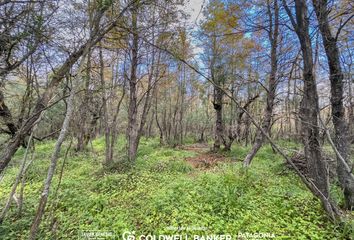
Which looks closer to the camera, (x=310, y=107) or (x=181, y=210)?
(x=310, y=107)

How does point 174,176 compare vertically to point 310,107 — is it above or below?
below

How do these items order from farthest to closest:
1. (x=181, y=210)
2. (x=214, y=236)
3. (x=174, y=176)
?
(x=174, y=176) → (x=181, y=210) → (x=214, y=236)

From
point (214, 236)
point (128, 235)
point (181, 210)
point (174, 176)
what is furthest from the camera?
point (174, 176)

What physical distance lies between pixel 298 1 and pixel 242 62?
756cm

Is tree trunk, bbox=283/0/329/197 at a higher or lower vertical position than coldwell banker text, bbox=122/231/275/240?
higher

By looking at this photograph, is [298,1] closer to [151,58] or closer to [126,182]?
[126,182]

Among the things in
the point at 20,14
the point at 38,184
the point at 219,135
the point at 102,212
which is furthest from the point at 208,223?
the point at 219,135

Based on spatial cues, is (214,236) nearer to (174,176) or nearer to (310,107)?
(310,107)

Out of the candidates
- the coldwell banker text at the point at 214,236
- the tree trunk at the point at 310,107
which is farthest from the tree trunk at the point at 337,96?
the coldwell banker text at the point at 214,236

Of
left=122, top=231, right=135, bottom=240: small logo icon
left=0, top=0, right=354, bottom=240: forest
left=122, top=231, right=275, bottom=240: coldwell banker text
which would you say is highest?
left=0, top=0, right=354, bottom=240: forest

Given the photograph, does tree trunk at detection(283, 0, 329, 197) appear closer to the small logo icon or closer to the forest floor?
the forest floor

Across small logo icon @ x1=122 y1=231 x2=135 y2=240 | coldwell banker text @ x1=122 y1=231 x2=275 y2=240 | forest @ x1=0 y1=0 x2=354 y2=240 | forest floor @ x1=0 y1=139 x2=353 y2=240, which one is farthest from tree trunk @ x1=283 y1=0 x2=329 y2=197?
small logo icon @ x1=122 y1=231 x2=135 y2=240

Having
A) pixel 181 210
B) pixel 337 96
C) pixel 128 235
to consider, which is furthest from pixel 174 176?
pixel 337 96

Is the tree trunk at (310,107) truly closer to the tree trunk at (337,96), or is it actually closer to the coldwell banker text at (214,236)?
the tree trunk at (337,96)
